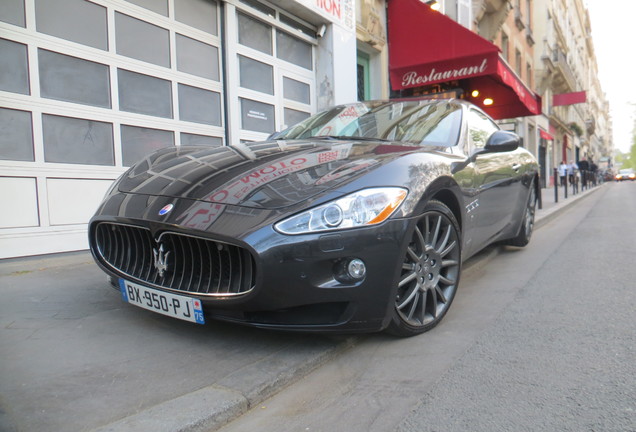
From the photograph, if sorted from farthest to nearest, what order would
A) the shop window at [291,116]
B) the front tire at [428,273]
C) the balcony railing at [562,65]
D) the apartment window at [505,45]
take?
the balcony railing at [562,65], the apartment window at [505,45], the shop window at [291,116], the front tire at [428,273]

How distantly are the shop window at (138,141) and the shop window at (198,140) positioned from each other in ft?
0.95

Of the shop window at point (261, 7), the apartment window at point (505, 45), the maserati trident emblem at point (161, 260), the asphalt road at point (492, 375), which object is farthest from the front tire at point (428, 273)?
the apartment window at point (505, 45)

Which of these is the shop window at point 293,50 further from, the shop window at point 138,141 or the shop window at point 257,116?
the shop window at point 138,141

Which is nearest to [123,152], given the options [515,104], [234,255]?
[234,255]

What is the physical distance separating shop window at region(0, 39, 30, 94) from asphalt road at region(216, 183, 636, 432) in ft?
12.3

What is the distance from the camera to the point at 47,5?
14.4 feet

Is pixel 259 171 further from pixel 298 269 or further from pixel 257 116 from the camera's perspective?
pixel 257 116

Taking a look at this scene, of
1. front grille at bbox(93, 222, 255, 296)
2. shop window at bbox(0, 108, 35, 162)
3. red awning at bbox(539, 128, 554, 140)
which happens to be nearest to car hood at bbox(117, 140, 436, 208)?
front grille at bbox(93, 222, 255, 296)

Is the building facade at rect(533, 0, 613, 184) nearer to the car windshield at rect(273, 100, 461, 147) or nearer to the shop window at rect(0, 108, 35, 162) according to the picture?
the car windshield at rect(273, 100, 461, 147)

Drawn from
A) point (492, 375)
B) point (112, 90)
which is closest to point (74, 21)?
point (112, 90)

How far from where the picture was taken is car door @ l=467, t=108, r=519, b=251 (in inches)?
137

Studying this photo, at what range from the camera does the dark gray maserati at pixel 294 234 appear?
2.09 metres

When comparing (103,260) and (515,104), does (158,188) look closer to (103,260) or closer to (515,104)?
(103,260)

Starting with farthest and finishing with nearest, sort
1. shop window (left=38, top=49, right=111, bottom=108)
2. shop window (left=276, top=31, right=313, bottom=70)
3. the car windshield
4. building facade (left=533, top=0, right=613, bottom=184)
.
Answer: building facade (left=533, top=0, right=613, bottom=184), shop window (left=276, top=31, right=313, bottom=70), shop window (left=38, top=49, right=111, bottom=108), the car windshield
